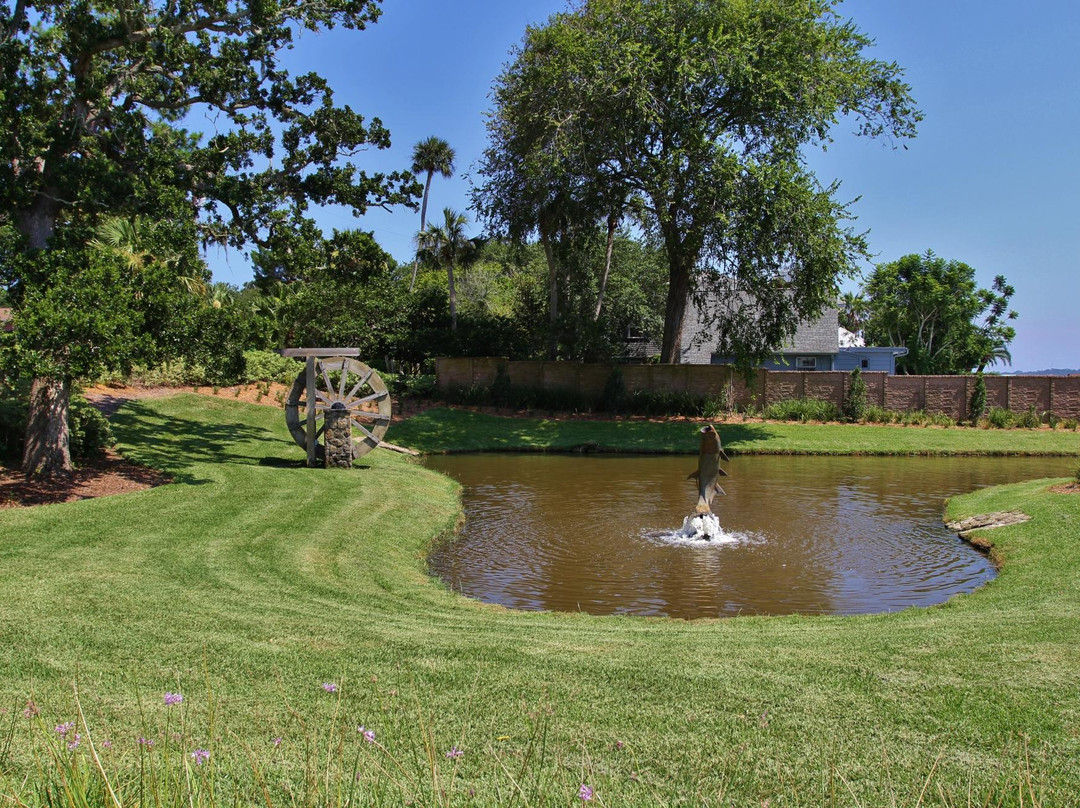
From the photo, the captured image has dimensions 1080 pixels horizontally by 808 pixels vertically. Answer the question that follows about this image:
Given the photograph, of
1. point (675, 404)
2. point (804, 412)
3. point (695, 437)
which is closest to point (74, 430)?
point (695, 437)

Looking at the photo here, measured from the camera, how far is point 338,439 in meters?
19.5

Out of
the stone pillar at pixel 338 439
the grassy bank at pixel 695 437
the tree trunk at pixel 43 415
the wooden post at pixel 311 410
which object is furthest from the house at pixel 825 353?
the tree trunk at pixel 43 415

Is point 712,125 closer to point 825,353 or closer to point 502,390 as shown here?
point 502,390

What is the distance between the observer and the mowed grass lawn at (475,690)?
4090mm

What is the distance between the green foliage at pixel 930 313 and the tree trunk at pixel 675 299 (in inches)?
1060

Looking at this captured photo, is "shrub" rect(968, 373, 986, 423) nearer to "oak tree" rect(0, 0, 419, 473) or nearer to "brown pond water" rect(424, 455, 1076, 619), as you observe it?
"brown pond water" rect(424, 455, 1076, 619)

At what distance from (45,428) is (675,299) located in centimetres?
2372

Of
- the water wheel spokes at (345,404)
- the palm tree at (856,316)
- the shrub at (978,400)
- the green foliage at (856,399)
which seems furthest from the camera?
the palm tree at (856,316)

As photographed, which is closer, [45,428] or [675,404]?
[45,428]

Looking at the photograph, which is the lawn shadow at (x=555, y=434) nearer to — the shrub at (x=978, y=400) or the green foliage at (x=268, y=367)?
the green foliage at (x=268, y=367)

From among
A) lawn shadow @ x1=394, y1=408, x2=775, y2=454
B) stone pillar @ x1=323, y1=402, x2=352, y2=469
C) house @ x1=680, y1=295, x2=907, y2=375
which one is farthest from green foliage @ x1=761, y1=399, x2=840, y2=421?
stone pillar @ x1=323, y1=402, x2=352, y2=469

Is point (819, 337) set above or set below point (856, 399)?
above

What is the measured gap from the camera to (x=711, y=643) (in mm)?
7363

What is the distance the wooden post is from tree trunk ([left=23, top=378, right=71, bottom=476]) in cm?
523
